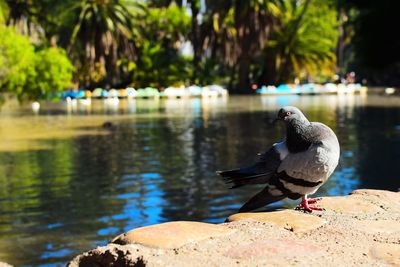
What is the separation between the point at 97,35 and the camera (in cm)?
5903

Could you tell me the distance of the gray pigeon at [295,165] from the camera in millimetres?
4004

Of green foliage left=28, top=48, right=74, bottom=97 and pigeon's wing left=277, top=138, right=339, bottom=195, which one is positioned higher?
green foliage left=28, top=48, right=74, bottom=97

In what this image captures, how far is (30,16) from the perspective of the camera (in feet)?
184

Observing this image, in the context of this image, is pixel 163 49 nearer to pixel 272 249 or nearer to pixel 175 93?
pixel 175 93

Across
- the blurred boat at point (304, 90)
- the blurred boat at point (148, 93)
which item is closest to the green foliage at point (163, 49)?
the blurred boat at point (148, 93)

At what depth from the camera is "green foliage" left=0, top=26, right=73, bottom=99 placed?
101 feet

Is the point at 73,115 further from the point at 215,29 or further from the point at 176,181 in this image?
the point at 215,29

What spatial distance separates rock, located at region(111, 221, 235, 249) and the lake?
5.36 m

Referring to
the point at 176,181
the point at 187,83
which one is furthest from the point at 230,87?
the point at 176,181

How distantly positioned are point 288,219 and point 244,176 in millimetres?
575

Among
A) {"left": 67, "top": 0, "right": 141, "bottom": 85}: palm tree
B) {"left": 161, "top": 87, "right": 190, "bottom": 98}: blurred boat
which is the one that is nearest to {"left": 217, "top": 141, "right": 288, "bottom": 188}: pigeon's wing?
{"left": 161, "top": 87, "right": 190, "bottom": 98}: blurred boat

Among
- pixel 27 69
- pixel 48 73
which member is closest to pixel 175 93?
pixel 48 73

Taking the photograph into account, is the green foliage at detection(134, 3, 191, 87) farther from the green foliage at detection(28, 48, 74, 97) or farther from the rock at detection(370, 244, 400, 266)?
the rock at detection(370, 244, 400, 266)

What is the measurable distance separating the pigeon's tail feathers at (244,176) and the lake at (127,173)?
477 centimetres
